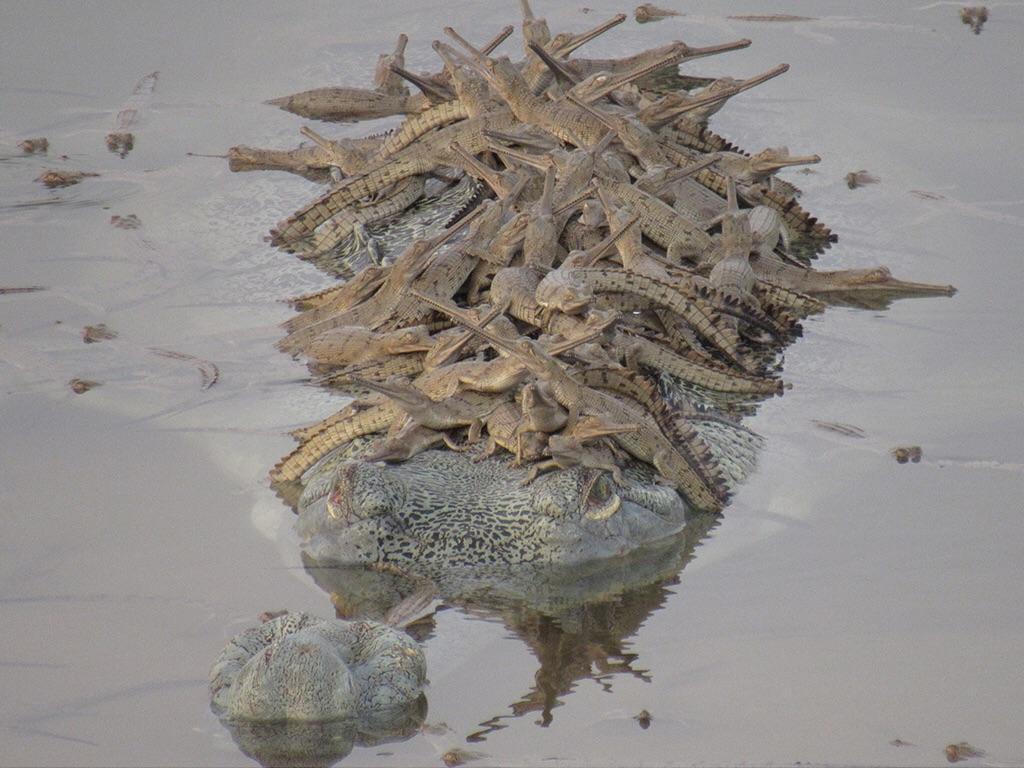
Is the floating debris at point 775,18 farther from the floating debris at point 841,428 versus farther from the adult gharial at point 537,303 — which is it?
the floating debris at point 841,428

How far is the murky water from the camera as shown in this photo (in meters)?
7.46

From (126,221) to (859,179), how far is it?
15.9 ft

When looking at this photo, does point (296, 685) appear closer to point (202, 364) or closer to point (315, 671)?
point (315, 671)

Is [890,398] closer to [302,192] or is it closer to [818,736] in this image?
[818,736]

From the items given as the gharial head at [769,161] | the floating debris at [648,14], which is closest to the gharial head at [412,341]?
the gharial head at [769,161]

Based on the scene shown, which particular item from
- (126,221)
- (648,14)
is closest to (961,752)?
(126,221)

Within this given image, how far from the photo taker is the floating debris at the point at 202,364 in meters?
10.5

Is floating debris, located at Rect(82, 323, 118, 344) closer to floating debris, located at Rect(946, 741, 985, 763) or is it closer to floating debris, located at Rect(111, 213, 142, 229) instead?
floating debris, located at Rect(111, 213, 142, 229)

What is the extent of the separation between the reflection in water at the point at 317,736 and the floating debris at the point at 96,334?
4305 millimetres

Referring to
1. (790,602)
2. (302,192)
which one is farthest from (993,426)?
(302,192)

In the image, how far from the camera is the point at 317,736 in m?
7.11

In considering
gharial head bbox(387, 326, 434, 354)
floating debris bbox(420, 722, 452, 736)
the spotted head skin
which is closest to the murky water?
floating debris bbox(420, 722, 452, 736)

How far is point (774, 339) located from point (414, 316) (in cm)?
197

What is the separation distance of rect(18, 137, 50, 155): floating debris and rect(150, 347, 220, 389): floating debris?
3.96m
